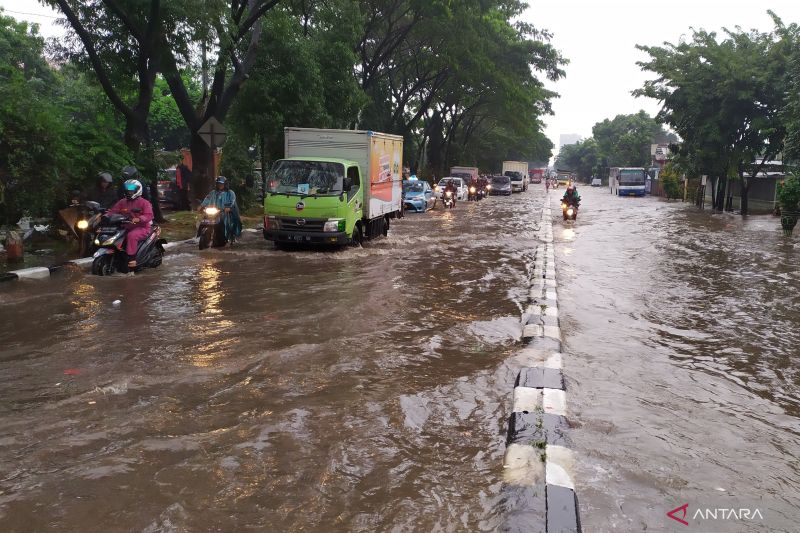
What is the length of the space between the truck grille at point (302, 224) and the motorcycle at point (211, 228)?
1410 millimetres

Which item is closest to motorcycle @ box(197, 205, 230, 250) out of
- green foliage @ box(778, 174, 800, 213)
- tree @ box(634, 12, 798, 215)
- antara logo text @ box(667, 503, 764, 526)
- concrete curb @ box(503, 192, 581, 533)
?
concrete curb @ box(503, 192, 581, 533)

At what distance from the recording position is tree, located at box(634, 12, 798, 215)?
88.8 ft

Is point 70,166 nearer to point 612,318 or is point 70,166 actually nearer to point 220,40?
point 220,40

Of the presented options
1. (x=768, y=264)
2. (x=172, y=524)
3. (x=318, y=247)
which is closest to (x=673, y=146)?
(x=768, y=264)

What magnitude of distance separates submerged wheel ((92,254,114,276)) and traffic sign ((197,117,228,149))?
653 centimetres

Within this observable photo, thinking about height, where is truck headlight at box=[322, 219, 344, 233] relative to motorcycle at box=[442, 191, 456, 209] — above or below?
below

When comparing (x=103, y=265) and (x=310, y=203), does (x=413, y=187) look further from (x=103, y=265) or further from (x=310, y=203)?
(x=103, y=265)

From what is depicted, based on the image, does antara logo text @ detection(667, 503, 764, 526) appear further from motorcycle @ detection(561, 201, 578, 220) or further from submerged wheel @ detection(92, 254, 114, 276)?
motorcycle @ detection(561, 201, 578, 220)

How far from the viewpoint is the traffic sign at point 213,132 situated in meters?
16.1

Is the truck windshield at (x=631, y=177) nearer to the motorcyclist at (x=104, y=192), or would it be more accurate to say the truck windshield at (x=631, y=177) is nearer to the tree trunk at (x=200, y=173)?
the tree trunk at (x=200, y=173)

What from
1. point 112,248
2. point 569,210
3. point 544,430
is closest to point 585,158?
point 569,210

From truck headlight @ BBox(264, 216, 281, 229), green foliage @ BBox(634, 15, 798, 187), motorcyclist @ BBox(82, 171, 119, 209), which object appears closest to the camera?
motorcyclist @ BBox(82, 171, 119, 209)

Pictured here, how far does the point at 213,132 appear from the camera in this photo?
52.9 feet

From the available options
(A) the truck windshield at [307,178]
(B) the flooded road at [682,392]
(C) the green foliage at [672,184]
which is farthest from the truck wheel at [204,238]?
(C) the green foliage at [672,184]
